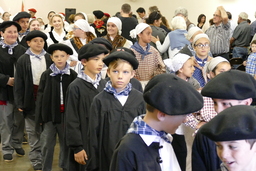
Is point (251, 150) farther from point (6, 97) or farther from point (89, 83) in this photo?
point (6, 97)

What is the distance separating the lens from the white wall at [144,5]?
14.7m

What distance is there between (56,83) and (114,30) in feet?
6.46

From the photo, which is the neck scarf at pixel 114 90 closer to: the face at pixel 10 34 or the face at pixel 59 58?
the face at pixel 59 58

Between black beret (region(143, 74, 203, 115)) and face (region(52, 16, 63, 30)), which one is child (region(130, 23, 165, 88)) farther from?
black beret (region(143, 74, 203, 115))

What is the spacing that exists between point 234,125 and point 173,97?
16.3 inches

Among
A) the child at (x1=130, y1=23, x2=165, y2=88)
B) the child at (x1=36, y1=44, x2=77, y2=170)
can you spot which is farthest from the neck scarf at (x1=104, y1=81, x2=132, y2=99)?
the child at (x1=130, y1=23, x2=165, y2=88)

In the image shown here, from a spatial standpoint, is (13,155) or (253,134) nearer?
(253,134)

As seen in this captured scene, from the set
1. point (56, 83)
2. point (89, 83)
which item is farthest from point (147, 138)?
point (56, 83)

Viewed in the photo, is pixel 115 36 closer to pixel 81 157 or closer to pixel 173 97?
pixel 81 157

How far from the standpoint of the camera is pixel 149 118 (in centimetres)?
201

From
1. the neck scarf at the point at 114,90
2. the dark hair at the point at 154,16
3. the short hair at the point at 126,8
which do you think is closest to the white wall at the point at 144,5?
the short hair at the point at 126,8

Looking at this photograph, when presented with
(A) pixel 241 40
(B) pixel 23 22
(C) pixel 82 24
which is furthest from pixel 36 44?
(A) pixel 241 40

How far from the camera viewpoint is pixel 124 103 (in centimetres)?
315

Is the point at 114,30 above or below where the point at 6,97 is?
above
